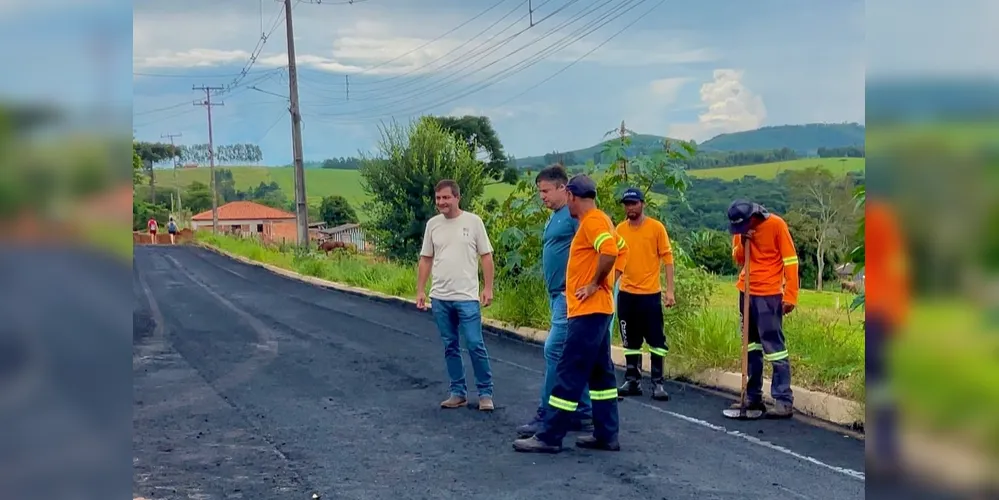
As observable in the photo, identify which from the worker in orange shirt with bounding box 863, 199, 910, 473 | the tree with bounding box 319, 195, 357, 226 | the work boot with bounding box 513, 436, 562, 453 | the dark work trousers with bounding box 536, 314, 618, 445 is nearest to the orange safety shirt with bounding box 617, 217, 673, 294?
the dark work trousers with bounding box 536, 314, 618, 445

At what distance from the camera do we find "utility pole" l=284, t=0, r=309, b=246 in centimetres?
2700

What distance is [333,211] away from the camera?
43062mm

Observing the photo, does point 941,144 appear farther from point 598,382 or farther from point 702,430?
point 702,430

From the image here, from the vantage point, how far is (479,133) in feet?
84.7

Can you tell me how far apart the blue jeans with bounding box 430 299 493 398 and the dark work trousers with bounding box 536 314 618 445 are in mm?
1314

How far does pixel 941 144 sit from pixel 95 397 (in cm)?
137

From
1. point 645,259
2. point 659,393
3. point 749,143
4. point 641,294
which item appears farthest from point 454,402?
point 749,143

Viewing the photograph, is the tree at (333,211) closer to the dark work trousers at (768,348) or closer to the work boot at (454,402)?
the work boot at (454,402)

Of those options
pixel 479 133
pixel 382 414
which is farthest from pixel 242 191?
pixel 382 414

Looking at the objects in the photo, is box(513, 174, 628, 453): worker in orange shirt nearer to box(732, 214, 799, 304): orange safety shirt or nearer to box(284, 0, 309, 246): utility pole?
box(732, 214, 799, 304): orange safety shirt

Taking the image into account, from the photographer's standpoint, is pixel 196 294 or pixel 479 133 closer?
pixel 196 294

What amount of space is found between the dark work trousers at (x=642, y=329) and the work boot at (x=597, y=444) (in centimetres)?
180

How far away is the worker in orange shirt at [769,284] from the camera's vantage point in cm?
674

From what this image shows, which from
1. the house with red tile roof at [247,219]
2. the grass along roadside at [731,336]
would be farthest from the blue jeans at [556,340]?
the house with red tile roof at [247,219]
